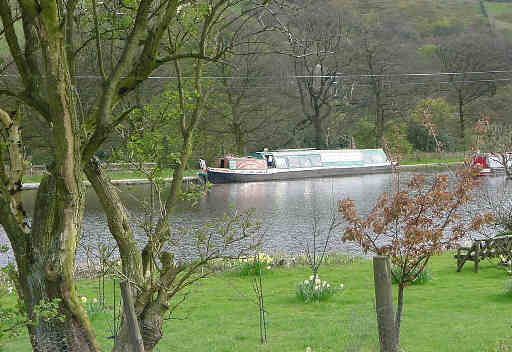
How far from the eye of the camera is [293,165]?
43.3 metres

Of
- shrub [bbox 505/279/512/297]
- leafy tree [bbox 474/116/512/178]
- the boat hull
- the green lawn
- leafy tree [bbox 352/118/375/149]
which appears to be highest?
the green lawn

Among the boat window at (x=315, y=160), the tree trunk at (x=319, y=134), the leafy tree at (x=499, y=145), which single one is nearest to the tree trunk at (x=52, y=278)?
the leafy tree at (x=499, y=145)

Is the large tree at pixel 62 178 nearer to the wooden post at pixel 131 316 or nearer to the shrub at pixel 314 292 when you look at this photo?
the wooden post at pixel 131 316

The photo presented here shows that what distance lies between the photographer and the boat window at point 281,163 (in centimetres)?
4275

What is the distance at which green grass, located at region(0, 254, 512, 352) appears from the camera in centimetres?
706

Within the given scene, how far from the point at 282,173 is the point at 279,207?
53.2 feet

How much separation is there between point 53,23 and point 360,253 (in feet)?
40.8

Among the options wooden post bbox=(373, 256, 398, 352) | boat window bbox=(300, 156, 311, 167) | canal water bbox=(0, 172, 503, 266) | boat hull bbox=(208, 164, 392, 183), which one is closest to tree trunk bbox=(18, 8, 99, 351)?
wooden post bbox=(373, 256, 398, 352)

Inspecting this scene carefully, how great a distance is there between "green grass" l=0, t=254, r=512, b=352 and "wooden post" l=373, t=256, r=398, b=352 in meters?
0.76

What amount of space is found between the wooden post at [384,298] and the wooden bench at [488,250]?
7420 mm

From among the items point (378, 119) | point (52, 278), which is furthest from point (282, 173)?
point (52, 278)

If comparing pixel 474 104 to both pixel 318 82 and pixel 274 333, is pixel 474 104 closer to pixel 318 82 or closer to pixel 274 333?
pixel 318 82

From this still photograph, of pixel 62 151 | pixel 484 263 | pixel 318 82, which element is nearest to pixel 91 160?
pixel 62 151

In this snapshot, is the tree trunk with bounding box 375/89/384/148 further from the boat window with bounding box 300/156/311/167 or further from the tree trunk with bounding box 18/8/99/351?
the tree trunk with bounding box 18/8/99/351
